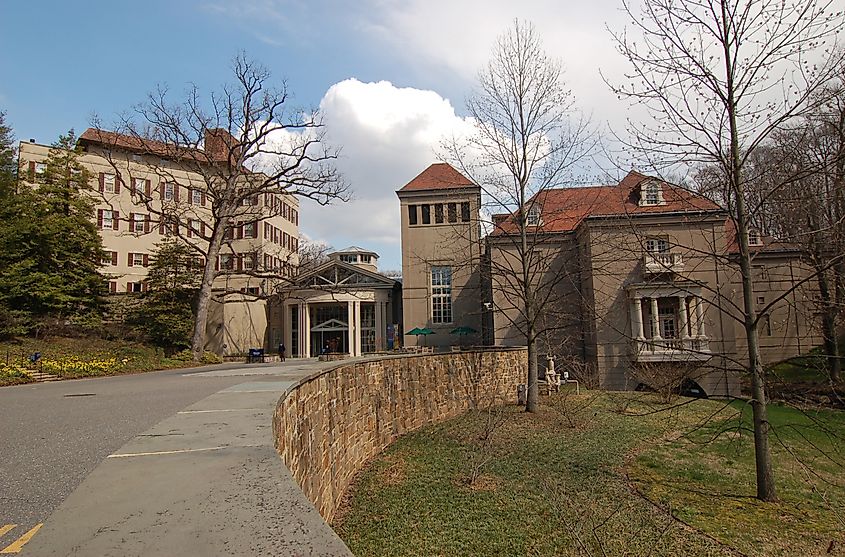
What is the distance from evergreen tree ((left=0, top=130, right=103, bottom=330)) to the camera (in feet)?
85.2

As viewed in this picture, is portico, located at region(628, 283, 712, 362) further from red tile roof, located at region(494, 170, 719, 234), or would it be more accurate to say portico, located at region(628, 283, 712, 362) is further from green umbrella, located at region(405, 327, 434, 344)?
green umbrella, located at region(405, 327, 434, 344)

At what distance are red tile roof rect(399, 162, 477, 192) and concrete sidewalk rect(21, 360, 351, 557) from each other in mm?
29471

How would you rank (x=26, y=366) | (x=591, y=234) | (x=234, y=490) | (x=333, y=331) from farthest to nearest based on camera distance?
1. (x=333, y=331)
2. (x=591, y=234)
3. (x=26, y=366)
4. (x=234, y=490)

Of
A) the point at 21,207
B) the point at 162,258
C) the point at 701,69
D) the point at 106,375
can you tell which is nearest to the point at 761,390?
the point at 701,69

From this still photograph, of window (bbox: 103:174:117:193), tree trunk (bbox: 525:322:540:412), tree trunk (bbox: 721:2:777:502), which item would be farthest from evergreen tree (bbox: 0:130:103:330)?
tree trunk (bbox: 721:2:777:502)

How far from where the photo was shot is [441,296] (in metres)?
33.3

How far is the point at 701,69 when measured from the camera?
880cm

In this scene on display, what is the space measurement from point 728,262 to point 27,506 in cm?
1018

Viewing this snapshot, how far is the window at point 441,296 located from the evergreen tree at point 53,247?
1856cm

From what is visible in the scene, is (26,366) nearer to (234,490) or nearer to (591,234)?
(234,490)

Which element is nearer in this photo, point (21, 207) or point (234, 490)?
point (234, 490)

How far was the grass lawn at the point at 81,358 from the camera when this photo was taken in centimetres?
1683

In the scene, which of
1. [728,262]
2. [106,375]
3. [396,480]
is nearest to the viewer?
[728,262]

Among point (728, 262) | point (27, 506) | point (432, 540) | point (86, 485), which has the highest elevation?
point (728, 262)
